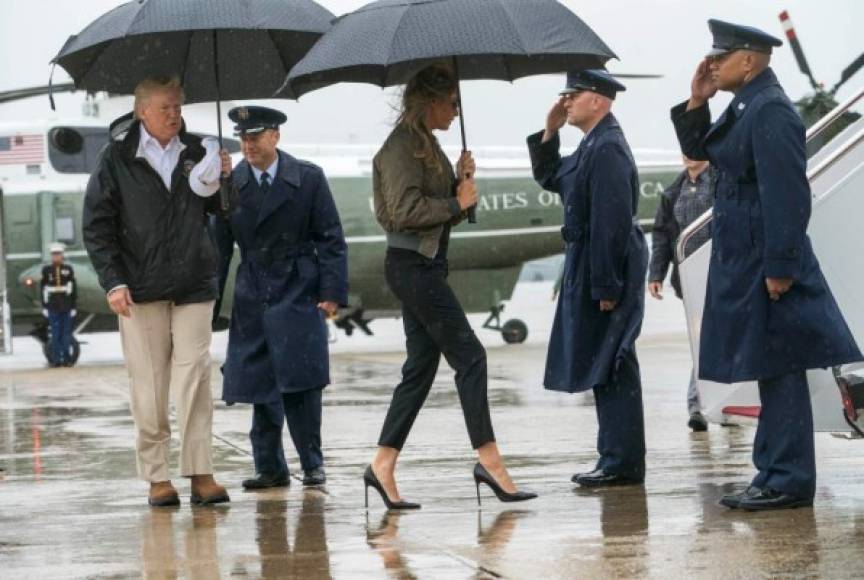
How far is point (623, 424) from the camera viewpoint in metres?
7.57

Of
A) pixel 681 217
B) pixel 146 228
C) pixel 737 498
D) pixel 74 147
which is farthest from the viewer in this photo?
pixel 74 147

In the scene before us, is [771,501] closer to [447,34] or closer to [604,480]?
[604,480]

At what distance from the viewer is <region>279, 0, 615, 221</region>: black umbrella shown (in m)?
6.59

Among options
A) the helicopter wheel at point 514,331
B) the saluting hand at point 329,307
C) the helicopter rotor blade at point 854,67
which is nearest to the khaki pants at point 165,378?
the saluting hand at point 329,307

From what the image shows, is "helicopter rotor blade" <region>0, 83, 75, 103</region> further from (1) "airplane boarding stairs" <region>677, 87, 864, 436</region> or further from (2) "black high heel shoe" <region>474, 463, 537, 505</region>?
(1) "airplane boarding stairs" <region>677, 87, 864, 436</region>

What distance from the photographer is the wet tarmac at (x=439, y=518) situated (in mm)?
5566

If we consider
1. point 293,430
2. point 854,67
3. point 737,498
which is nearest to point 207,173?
point 293,430

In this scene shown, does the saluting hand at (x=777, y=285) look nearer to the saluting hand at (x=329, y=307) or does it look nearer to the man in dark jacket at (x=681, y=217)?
the saluting hand at (x=329, y=307)

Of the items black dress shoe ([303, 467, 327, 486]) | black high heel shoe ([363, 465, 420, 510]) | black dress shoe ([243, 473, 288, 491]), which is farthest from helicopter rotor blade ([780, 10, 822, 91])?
black high heel shoe ([363, 465, 420, 510])

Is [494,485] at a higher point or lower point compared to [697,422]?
higher

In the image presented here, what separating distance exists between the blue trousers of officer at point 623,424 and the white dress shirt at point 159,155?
6.74ft

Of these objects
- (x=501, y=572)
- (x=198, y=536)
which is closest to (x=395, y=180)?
(x=198, y=536)

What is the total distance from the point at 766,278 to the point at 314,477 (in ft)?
8.52

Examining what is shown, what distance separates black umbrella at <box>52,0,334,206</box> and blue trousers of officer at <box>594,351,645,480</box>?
2014 millimetres
